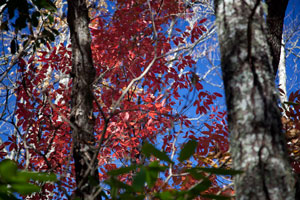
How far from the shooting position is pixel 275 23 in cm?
319

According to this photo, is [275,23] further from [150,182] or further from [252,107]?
[150,182]

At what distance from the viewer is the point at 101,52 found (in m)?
4.62

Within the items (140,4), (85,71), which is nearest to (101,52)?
(140,4)

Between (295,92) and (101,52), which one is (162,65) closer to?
(101,52)

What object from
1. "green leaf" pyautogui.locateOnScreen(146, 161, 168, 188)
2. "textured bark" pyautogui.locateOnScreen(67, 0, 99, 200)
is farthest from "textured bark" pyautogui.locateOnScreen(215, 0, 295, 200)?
"textured bark" pyautogui.locateOnScreen(67, 0, 99, 200)

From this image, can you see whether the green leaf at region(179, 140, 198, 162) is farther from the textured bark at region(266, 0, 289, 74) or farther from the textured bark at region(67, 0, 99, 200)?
the textured bark at region(266, 0, 289, 74)

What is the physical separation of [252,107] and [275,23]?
7.97 ft

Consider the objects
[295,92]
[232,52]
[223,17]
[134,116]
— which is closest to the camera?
[232,52]

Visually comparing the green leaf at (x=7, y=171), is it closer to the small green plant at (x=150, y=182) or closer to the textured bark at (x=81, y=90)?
the small green plant at (x=150, y=182)

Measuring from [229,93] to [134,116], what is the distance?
8.24 feet

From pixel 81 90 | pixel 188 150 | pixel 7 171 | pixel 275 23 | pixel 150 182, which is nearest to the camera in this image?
pixel 7 171

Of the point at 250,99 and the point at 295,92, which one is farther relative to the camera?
the point at 295,92

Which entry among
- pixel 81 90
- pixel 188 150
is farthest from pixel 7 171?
pixel 81 90

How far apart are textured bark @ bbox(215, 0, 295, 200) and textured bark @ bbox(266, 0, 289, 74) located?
186 cm
